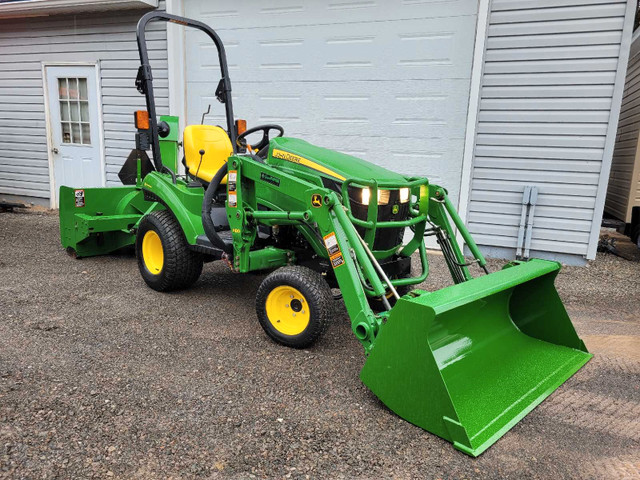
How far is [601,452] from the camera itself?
2049 mm

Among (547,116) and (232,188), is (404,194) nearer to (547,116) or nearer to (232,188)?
(232,188)

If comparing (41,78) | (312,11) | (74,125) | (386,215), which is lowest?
(386,215)

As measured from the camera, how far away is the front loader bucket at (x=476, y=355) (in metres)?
2.05

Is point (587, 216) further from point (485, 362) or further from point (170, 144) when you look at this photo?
point (170, 144)

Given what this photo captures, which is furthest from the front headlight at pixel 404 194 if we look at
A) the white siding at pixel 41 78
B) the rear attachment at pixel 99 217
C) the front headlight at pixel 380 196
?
the white siding at pixel 41 78

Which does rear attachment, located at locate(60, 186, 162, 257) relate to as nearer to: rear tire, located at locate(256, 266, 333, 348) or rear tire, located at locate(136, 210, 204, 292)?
rear tire, located at locate(136, 210, 204, 292)

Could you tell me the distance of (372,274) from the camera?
250 centimetres

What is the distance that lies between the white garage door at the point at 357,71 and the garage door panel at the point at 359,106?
0.01 m

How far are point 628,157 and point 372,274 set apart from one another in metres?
6.85

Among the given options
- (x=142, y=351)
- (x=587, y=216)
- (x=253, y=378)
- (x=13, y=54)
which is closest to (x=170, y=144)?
(x=142, y=351)

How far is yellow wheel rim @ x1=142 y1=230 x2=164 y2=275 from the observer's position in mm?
3947

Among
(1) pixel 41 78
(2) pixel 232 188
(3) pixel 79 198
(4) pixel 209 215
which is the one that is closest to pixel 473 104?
(2) pixel 232 188

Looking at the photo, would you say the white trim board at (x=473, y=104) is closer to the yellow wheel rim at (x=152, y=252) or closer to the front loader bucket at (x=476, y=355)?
the front loader bucket at (x=476, y=355)

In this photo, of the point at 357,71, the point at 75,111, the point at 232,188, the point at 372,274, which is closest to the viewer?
the point at 372,274
